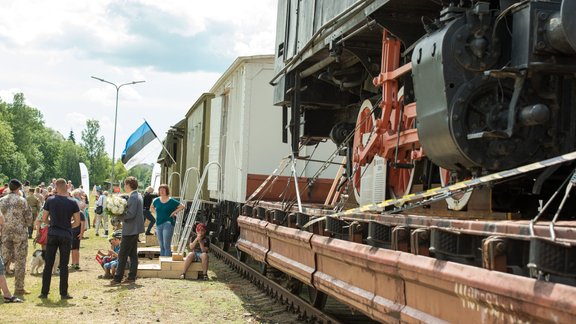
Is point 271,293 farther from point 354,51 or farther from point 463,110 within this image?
point 463,110

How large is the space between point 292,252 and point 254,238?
243 centimetres

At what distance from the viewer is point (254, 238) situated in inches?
424

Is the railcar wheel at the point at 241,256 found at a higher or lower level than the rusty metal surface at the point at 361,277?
lower

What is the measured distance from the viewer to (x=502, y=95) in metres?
5.30

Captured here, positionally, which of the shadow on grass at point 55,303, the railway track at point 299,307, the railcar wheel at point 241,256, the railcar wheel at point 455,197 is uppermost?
the railcar wheel at point 455,197

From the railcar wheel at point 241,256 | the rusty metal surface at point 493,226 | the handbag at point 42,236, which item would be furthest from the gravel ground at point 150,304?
the rusty metal surface at point 493,226

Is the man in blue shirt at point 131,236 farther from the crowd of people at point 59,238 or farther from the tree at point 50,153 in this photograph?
the tree at point 50,153

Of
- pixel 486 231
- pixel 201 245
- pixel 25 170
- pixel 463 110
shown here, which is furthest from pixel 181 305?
pixel 25 170

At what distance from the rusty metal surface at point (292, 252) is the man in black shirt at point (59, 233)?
299 centimetres

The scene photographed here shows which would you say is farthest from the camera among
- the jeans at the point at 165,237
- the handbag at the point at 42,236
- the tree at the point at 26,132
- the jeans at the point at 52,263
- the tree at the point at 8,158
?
the tree at the point at 26,132

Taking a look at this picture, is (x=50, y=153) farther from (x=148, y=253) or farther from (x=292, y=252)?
(x=292, y=252)

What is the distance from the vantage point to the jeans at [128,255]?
40.2ft

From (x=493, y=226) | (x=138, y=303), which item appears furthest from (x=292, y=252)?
(x=493, y=226)

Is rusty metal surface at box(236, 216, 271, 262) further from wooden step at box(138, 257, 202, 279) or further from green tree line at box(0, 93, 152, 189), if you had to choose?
green tree line at box(0, 93, 152, 189)
